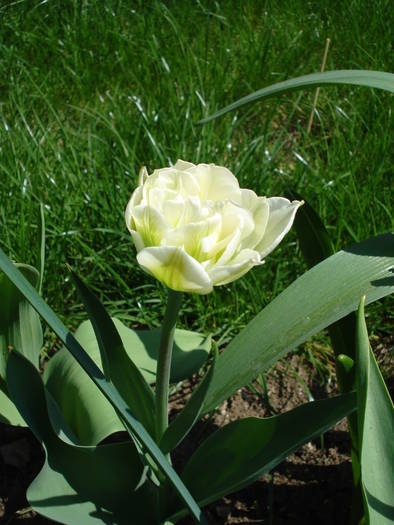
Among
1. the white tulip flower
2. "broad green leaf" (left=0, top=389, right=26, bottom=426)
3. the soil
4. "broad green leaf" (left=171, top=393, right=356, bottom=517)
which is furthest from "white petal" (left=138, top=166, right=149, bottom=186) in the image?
the soil

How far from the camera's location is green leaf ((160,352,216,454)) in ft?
2.66

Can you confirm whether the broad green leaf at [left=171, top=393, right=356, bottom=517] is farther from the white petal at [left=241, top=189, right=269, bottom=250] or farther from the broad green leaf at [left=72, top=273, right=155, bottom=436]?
the white petal at [left=241, top=189, right=269, bottom=250]

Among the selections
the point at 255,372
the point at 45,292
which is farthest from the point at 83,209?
the point at 255,372

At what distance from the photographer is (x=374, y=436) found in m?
0.77

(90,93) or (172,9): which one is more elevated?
(172,9)

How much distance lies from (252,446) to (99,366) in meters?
0.32

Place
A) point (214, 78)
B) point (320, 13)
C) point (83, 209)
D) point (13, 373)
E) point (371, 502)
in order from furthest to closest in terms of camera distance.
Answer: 1. point (320, 13)
2. point (214, 78)
3. point (83, 209)
4. point (13, 373)
5. point (371, 502)

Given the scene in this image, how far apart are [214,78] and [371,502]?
1.78 meters

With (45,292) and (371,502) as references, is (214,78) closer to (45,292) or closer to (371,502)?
(45,292)

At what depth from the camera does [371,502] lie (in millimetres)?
750

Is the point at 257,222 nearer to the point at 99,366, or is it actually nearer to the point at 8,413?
the point at 99,366

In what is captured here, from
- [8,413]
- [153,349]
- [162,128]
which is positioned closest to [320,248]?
[153,349]

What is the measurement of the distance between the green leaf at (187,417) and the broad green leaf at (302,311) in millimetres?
82

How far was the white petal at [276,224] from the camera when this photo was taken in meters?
0.73
